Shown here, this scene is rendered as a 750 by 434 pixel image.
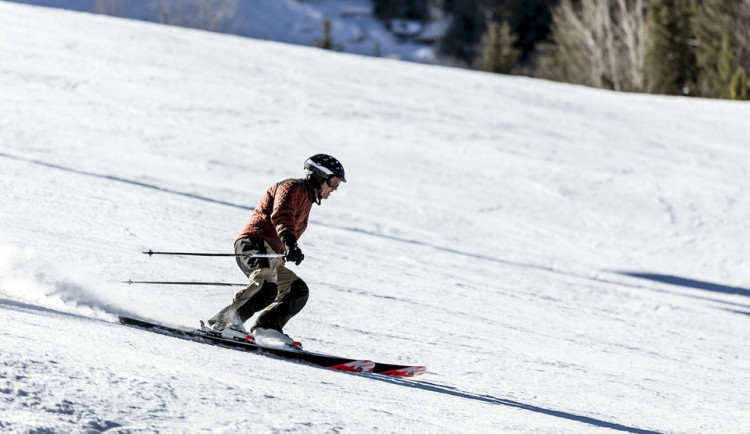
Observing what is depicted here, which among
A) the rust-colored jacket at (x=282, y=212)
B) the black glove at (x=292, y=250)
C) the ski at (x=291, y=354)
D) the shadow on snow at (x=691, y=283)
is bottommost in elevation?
the ski at (x=291, y=354)

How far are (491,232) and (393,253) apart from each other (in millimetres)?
2363

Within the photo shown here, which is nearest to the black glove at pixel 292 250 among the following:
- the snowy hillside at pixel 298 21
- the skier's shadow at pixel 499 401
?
the skier's shadow at pixel 499 401

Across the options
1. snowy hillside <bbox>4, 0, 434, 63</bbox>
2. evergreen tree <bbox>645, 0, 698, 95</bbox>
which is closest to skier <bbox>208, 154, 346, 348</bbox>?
evergreen tree <bbox>645, 0, 698, 95</bbox>

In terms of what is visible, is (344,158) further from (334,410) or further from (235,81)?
(334,410)

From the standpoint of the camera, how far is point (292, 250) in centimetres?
489

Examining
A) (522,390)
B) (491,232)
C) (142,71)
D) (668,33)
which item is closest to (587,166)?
(491,232)

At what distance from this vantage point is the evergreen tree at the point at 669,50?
122 ft

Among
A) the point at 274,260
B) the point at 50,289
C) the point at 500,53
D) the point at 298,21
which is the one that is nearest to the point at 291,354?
the point at 274,260

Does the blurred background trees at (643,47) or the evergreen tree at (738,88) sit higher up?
the blurred background trees at (643,47)

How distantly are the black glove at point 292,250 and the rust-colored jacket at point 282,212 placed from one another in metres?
0.04

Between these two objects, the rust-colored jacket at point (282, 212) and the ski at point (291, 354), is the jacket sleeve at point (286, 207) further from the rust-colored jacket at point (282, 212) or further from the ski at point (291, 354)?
the ski at point (291, 354)

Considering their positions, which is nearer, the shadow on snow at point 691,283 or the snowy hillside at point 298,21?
the shadow on snow at point 691,283

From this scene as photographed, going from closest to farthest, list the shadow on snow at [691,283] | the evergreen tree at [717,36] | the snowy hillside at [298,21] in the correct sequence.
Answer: the shadow on snow at [691,283] → the evergreen tree at [717,36] → the snowy hillside at [298,21]

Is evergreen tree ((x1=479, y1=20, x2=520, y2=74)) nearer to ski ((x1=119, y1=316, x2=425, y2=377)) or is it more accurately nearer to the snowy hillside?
the snowy hillside
